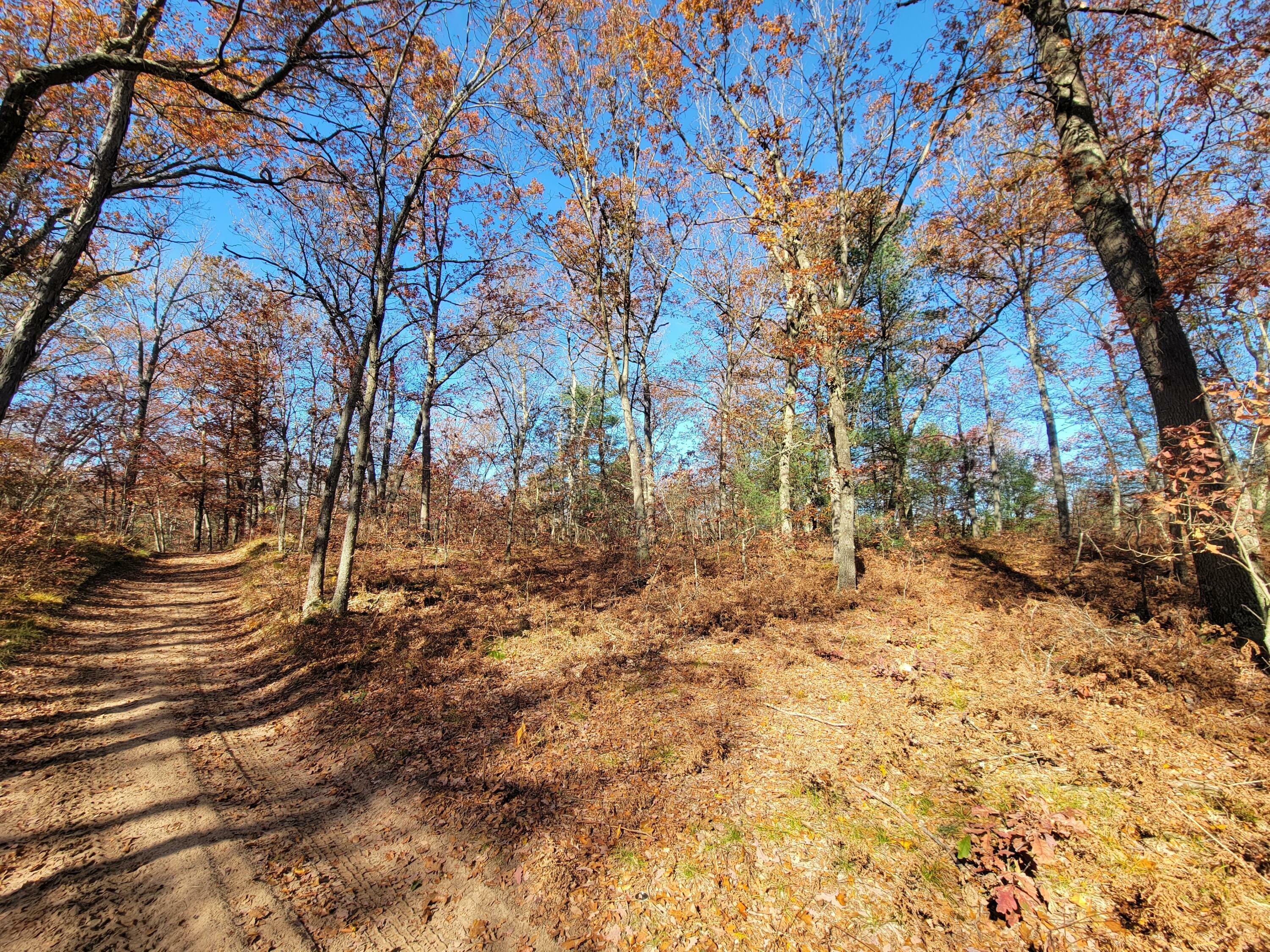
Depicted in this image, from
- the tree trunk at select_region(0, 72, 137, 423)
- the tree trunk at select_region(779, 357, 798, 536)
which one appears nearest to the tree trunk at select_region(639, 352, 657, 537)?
the tree trunk at select_region(779, 357, 798, 536)

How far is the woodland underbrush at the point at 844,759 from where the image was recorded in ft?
9.87

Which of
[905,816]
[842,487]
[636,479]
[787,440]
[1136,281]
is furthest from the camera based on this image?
[787,440]

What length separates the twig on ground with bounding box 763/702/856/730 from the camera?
16.8 feet

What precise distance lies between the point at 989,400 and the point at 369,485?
31.0 m

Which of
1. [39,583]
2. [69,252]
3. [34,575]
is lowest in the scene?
[39,583]

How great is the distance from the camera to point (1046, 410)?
51.4 feet

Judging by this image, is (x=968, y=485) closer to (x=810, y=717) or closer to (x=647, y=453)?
(x=647, y=453)

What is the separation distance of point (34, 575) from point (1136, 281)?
22.0 metres

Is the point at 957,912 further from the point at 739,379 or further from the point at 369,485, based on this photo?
the point at 369,485

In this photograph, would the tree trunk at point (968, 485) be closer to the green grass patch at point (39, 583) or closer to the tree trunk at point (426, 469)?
the tree trunk at point (426, 469)

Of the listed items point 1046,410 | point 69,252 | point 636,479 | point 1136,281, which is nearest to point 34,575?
point 69,252

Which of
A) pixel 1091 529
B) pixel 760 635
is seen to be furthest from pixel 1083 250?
pixel 760 635

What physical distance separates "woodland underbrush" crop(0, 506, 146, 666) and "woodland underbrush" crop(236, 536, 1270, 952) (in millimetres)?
3535

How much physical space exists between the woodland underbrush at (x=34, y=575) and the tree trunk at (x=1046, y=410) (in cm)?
2487
